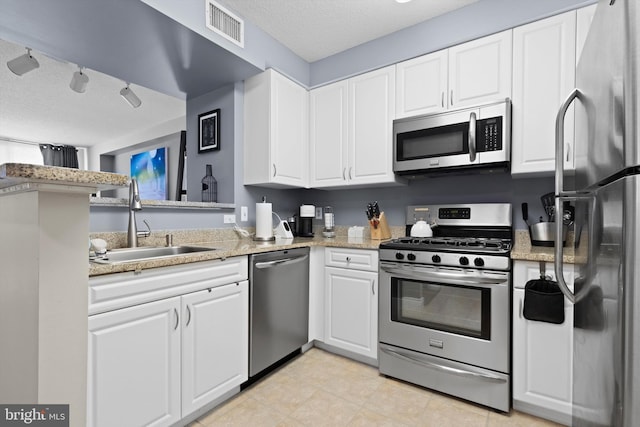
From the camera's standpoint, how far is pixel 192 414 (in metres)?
1.62

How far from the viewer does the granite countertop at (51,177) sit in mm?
561

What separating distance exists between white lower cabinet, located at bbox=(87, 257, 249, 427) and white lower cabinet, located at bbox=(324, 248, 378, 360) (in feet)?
2.45

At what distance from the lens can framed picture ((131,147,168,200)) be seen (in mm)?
4180

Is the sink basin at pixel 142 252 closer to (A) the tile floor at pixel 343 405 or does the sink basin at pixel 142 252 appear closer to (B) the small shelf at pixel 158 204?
(B) the small shelf at pixel 158 204

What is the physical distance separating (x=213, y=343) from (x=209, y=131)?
6.11 ft

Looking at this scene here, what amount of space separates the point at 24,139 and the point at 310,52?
5.11 meters

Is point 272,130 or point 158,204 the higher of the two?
point 272,130

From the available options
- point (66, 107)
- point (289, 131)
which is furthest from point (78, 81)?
point (66, 107)

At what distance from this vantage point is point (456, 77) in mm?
2180

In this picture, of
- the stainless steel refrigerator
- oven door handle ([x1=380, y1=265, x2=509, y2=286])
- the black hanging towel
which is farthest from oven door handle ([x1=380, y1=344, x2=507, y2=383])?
the stainless steel refrigerator

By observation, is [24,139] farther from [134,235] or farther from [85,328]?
[85,328]

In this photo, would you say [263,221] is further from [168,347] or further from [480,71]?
[480,71]

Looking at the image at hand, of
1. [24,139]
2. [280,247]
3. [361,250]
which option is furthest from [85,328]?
[24,139]

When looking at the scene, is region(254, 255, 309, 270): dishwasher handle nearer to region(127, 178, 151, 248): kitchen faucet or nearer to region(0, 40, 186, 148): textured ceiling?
region(127, 178, 151, 248): kitchen faucet
